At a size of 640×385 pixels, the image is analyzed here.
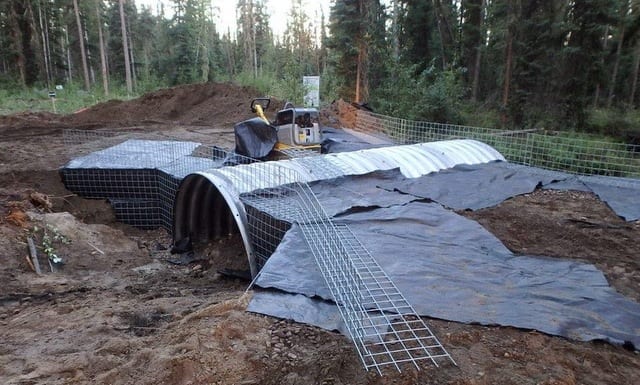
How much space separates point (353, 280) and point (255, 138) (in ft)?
17.2

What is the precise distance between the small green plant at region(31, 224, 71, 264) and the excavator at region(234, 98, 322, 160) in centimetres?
333

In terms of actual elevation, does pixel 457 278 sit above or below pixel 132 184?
above

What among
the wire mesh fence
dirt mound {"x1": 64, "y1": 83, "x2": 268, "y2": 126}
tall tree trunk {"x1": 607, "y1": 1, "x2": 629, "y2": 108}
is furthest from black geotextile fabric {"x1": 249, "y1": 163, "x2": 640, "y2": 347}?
tall tree trunk {"x1": 607, "y1": 1, "x2": 629, "y2": 108}

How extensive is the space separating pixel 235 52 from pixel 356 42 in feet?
96.5

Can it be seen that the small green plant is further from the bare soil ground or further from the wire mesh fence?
the wire mesh fence

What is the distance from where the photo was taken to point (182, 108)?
56.7ft

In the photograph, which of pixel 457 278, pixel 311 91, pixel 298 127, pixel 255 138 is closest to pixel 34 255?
pixel 255 138

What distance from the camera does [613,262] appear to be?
12.5 ft

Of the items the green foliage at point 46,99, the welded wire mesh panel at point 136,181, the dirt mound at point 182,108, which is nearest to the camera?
the welded wire mesh panel at point 136,181

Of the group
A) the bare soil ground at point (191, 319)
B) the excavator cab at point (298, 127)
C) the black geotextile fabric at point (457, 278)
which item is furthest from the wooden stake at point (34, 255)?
the excavator cab at point (298, 127)

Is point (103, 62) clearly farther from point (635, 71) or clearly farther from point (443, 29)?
point (635, 71)

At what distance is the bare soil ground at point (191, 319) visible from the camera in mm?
2379

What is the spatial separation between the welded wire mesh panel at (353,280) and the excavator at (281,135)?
2.56m

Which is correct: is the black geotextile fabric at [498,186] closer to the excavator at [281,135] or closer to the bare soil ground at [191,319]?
the bare soil ground at [191,319]
